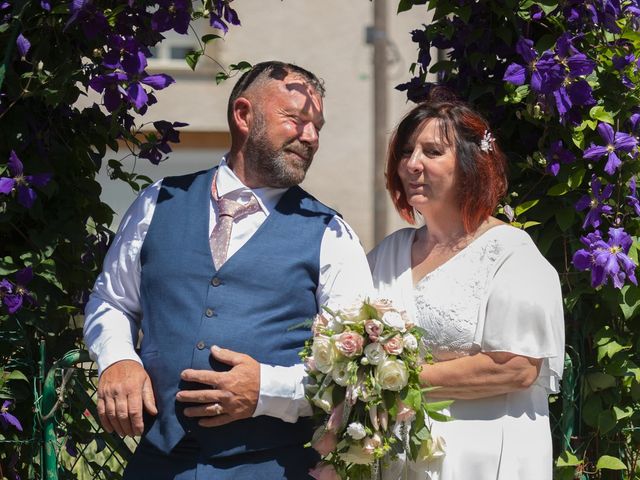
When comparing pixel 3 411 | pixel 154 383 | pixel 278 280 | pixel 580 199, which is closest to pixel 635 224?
pixel 580 199

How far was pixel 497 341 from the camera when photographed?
2.84 m

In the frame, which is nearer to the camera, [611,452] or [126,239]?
[126,239]

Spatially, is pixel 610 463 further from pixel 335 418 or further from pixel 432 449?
pixel 335 418

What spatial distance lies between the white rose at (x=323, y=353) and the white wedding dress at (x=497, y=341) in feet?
1.37

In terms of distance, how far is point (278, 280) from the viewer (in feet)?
9.43

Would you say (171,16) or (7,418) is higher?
(171,16)

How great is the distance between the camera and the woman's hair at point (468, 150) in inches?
121

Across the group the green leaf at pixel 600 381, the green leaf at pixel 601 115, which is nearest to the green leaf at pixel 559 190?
the green leaf at pixel 601 115

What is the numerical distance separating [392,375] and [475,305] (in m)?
0.43

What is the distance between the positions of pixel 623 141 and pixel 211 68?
389 inches

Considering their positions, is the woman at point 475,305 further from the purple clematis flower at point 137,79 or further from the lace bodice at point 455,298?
the purple clematis flower at point 137,79

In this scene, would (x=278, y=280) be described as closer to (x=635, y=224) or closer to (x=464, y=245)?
(x=464, y=245)

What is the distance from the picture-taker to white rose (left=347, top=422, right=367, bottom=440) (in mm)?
2605

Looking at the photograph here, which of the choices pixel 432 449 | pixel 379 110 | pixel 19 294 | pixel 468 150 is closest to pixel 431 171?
pixel 468 150
